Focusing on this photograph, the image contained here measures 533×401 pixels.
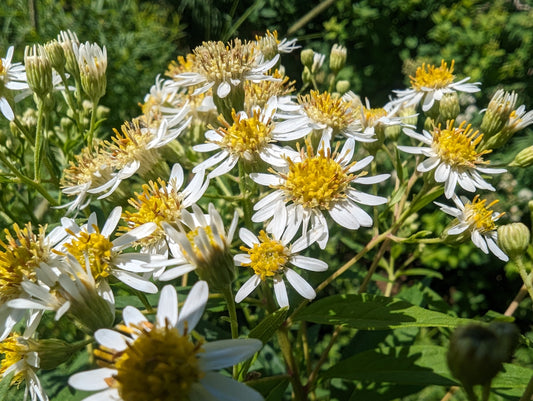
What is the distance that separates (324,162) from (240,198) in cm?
29

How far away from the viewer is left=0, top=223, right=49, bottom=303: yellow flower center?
126cm

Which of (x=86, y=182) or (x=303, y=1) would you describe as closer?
(x=86, y=182)

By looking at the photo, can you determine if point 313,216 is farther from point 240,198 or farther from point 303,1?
point 303,1

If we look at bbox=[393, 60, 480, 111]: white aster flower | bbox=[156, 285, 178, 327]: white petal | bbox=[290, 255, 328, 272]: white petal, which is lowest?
bbox=[156, 285, 178, 327]: white petal

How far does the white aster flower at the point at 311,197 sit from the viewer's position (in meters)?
1.35

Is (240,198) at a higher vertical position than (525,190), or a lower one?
lower

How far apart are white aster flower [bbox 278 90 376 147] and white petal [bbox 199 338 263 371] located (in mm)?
784

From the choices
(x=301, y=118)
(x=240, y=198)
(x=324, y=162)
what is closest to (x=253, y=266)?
(x=240, y=198)

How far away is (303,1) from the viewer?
4.59 m

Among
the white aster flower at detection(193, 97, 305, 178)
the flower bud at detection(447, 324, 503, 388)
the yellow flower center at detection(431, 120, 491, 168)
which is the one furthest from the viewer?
the yellow flower center at detection(431, 120, 491, 168)

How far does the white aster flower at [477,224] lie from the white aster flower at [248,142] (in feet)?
1.85

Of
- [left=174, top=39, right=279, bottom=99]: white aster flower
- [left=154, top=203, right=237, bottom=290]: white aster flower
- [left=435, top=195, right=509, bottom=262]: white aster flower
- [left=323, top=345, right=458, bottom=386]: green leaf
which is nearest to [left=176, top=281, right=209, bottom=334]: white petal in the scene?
[left=154, top=203, right=237, bottom=290]: white aster flower

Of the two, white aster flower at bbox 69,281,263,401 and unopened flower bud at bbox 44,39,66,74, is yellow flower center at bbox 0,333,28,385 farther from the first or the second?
unopened flower bud at bbox 44,39,66,74

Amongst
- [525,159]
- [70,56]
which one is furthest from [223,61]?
[525,159]
